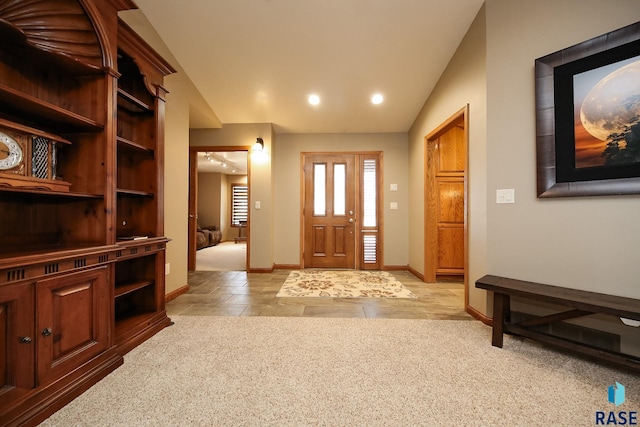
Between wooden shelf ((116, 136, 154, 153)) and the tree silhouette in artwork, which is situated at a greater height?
wooden shelf ((116, 136, 154, 153))

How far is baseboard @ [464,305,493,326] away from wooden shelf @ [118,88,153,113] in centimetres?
354

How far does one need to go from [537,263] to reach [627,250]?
485 millimetres

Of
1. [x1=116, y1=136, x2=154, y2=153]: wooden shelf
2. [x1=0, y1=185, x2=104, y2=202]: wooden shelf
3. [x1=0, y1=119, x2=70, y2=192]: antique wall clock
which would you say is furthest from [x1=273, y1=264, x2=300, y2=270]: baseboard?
[x1=0, y1=119, x2=70, y2=192]: antique wall clock

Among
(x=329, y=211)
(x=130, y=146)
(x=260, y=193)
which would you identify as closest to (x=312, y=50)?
(x=130, y=146)

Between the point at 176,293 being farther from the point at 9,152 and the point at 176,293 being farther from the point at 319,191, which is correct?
the point at 319,191

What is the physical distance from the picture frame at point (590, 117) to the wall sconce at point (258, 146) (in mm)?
3537

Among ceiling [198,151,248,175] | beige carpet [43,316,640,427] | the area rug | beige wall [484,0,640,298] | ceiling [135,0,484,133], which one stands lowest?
the area rug

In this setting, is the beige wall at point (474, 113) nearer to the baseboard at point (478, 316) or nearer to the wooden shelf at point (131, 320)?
the baseboard at point (478, 316)

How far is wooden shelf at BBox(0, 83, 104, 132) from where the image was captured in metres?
1.23

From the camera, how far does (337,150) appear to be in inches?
183

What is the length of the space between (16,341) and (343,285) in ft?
9.86

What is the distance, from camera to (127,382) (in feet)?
4.87

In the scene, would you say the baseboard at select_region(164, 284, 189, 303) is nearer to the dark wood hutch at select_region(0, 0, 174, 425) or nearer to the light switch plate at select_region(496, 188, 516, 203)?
the dark wood hutch at select_region(0, 0, 174, 425)

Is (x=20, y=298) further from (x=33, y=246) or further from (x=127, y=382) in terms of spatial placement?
(x=127, y=382)
